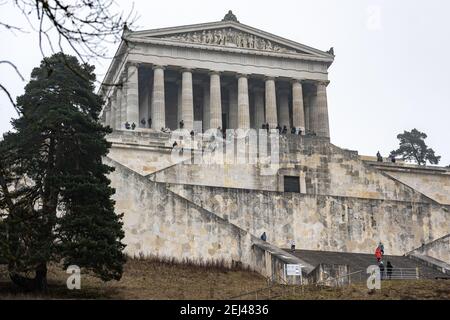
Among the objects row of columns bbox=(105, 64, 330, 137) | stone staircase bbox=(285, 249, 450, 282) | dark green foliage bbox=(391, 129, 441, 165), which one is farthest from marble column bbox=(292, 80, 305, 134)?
stone staircase bbox=(285, 249, 450, 282)

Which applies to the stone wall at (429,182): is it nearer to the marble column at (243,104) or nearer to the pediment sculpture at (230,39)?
the marble column at (243,104)

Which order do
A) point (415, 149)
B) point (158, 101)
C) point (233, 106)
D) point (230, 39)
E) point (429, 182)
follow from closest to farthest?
point (429, 182) → point (158, 101) → point (230, 39) → point (233, 106) → point (415, 149)

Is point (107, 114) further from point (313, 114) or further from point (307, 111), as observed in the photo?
point (313, 114)

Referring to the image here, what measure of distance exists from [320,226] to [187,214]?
8.25m

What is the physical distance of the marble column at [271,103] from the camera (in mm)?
72812

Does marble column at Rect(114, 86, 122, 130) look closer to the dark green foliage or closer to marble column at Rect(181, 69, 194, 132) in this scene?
marble column at Rect(181, 69, 194, 132)

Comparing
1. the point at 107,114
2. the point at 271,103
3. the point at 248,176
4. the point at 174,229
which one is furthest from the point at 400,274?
the point at 107,114

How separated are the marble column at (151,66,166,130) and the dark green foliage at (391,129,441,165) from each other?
32339 millimetres

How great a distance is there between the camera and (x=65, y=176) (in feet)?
95.4

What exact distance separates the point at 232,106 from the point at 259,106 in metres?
2.83

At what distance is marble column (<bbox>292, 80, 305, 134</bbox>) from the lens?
7338 centimetres

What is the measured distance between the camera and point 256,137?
48.7 metres
